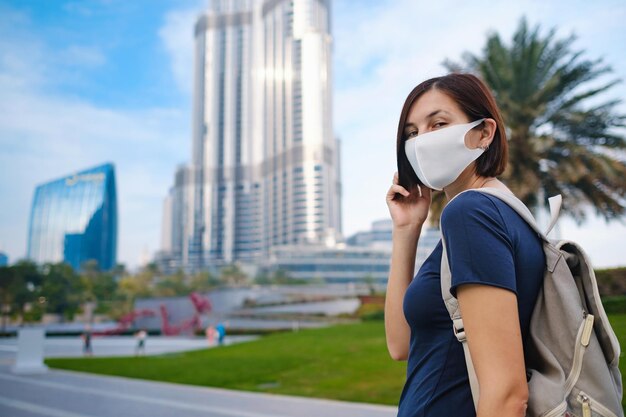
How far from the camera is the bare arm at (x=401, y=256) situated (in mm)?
1668

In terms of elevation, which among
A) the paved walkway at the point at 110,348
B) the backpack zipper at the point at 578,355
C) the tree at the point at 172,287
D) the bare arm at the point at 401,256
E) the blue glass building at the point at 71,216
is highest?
the blue glass building at the point at 71,216

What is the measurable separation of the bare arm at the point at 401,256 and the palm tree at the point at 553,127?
1178 centimetres

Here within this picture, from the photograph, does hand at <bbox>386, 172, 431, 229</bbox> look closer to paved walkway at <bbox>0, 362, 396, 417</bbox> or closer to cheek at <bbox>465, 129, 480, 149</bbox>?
cheek at <bbox>465, 129, 480, 149</bbox>

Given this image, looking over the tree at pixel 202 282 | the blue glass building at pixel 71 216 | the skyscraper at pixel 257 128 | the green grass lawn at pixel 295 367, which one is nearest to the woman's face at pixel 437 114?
the green grass lawn at pixel 295 367

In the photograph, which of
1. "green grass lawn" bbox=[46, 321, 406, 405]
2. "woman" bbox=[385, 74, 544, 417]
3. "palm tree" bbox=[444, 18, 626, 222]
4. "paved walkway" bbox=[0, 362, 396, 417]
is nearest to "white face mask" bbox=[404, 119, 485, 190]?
"woman" bbox=[385, 74, 544, 417]

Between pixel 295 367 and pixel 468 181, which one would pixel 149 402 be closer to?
pixel 295 367

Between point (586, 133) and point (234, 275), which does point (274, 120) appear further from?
point (586, 133)

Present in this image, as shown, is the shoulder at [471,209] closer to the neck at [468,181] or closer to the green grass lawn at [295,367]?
the neck at [468,181]

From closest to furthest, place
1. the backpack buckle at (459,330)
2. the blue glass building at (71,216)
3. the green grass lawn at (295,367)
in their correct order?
the backpack buckle at (459,330) < the green grass lawn at (295,367) < the blue glass building at (71,216)

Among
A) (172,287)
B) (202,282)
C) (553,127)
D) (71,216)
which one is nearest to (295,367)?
(553,127)

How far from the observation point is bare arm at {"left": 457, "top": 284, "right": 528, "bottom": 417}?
1049 mm

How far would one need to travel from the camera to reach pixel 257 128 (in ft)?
423

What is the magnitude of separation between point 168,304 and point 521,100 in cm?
3659

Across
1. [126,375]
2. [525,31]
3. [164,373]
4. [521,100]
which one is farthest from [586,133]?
[126,375]
